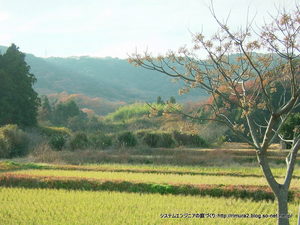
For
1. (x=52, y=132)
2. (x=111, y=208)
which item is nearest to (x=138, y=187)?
(x=111, y=208)

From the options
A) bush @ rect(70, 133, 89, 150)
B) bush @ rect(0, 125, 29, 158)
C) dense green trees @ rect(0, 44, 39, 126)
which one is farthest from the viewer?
dense green trees @ rect(0, 44, 39, 126)

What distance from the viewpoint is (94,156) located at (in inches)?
976

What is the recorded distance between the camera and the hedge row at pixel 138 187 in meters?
13.6

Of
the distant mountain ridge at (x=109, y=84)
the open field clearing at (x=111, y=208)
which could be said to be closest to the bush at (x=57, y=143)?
the open field clearing at (x=111, y=208)

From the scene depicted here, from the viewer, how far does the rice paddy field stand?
32.2 ft

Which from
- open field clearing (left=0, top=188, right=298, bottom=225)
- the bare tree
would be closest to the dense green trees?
open field clearing (left=0, top=188, right=298, bottom=225)

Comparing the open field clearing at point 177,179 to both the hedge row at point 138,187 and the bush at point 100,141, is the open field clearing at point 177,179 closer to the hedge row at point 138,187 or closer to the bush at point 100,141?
the hedge row at point 138,187

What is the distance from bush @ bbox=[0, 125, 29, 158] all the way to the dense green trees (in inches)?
230

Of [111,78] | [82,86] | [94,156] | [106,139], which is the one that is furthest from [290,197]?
[111,78]

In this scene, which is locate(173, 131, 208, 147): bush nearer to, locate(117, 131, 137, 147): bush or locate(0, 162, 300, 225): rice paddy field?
locate(117, 131, 137, 147): bush

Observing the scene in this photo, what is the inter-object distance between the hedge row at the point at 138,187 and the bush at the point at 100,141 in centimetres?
1358

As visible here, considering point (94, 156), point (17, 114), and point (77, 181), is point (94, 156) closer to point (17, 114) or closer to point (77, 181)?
point (77, 181)

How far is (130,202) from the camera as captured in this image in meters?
11.8

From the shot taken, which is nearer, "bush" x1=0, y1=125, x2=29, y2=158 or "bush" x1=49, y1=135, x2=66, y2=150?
"bush" x1=0, y1=125, x2=29, y2=158
